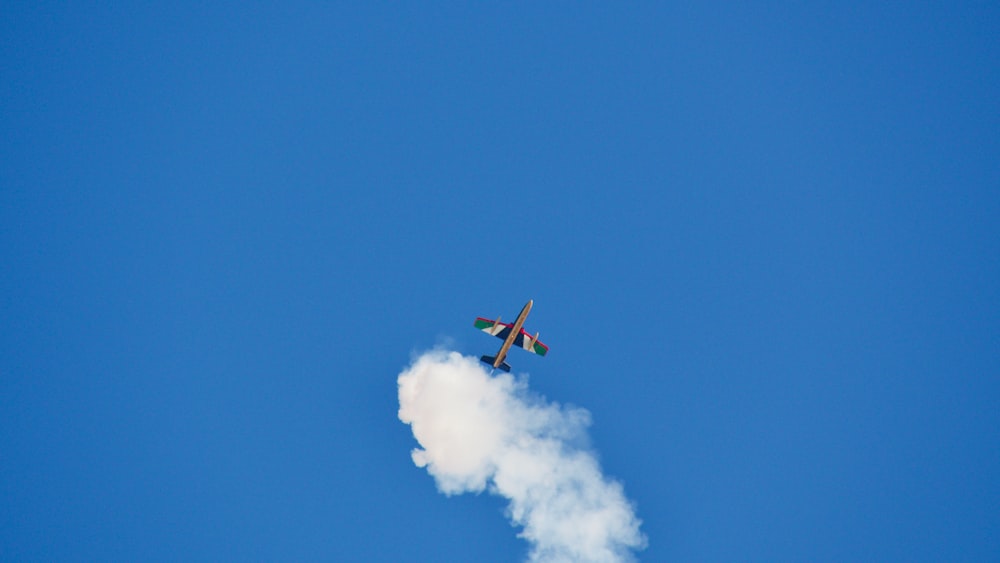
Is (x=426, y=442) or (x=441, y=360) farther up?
(x=441, y=360)

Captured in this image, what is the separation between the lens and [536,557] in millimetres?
58219

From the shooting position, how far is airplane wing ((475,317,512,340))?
54062mm

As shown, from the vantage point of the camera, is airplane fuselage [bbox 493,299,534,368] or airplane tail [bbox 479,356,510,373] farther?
airplane tail [bbox 479,356,510,373]

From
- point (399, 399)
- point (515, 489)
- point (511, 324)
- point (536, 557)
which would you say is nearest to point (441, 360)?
point (399, 399)

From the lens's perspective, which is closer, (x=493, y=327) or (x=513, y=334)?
(x=513, y=334)

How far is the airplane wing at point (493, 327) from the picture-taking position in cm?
5406

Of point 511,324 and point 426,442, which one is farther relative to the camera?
point 426,442

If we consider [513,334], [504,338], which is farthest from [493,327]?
[513,334]

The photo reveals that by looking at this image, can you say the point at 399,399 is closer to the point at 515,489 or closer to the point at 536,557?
the point at 515,489

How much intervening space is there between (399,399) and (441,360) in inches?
213

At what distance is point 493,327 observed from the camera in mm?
54469

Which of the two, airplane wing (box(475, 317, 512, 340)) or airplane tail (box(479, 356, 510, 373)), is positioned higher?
airplane wing (box(475, 317, 512, 340))

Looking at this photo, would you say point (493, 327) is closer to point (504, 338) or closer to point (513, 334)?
point (504, 338)

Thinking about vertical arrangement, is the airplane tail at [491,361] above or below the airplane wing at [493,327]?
below
